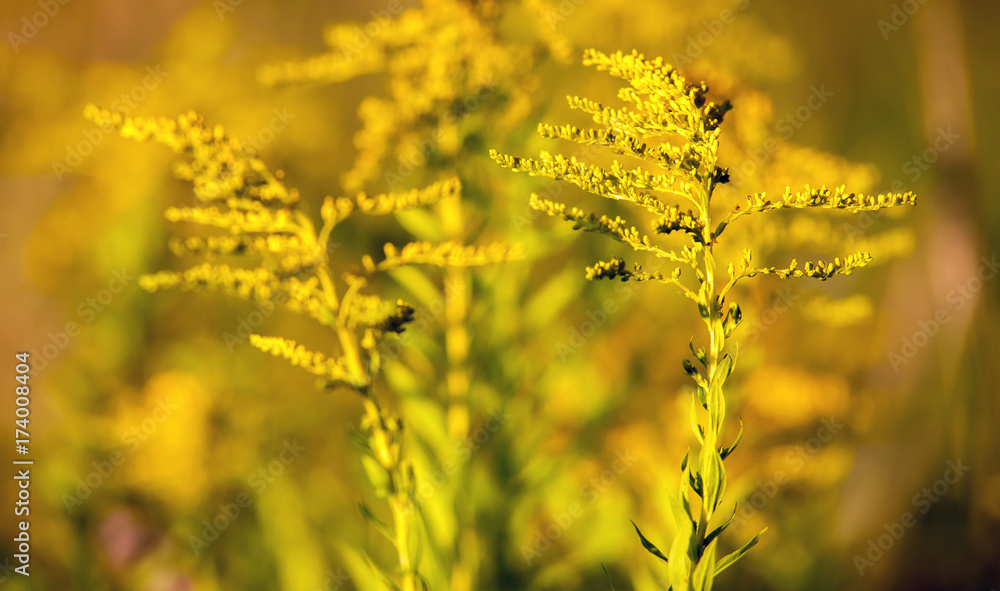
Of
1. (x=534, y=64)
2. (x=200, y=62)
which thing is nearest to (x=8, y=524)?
(x=200, y=62)

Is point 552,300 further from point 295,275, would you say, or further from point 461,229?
point 295,275

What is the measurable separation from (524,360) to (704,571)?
436 millimetres

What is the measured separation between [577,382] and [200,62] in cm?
121

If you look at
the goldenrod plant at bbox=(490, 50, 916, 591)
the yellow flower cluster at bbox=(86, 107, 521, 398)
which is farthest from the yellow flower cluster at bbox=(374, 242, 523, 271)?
the goldenrod plant at bbox=(490, 50, 916, 591)

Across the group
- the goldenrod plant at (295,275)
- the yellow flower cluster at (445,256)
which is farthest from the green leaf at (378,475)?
the yellow flower cluster at (445,256)

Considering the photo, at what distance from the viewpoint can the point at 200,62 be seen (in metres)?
1.47

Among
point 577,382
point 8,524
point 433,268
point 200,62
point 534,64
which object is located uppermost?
point 200,62

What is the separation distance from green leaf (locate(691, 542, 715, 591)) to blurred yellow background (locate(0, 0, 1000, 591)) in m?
0.22

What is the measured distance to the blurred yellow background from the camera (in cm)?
71

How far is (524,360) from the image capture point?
2.41 feet

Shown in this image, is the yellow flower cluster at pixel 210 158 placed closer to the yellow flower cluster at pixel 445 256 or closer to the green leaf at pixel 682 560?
the yellow flower cluster at pixel 445 256

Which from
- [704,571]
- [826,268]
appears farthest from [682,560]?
[826,268]

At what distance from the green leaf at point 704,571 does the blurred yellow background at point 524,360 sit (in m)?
0.22

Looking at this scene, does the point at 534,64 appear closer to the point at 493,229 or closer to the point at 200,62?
the point at 493,229
